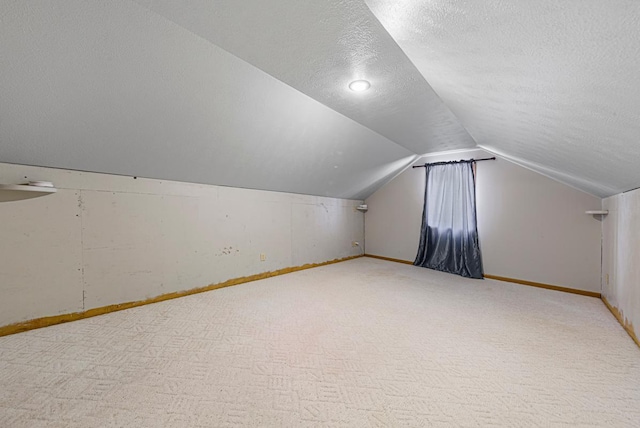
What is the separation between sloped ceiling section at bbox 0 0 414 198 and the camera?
137 cm

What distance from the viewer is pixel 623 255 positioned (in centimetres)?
237

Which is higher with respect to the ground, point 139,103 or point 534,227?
point 139,103

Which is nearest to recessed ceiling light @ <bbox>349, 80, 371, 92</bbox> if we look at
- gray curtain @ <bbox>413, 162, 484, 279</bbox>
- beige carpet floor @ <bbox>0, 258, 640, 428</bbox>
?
beige carpet floor @ <bbox>0, 258, 640, 428</bbox>

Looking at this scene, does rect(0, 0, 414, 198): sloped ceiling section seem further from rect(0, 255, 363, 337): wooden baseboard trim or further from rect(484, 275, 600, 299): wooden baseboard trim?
rect(484, 275, 600, 299): wooden baseboard trim

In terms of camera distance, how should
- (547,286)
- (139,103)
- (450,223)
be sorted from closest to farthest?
(139,103) < (547,286) < (450,223)

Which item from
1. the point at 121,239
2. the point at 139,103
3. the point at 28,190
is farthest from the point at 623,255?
the point at 28,190

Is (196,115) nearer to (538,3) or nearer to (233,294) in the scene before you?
(233,294)

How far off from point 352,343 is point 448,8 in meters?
2.05

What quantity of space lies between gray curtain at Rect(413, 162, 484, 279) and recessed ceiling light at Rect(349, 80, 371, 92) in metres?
2.90

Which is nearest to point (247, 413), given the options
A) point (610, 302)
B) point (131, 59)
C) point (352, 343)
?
point (352, 343)

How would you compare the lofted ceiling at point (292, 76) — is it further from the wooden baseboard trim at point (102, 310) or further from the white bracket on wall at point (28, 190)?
the wooden baseboard trim at point (102, 310)

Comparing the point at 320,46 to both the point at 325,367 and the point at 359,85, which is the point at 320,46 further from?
the point at 325,367

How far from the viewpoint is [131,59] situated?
1606 mm

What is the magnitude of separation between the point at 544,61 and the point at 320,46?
116 cm
